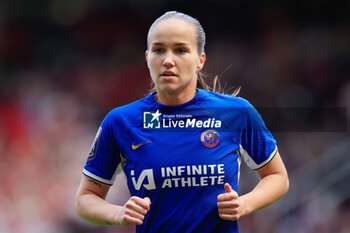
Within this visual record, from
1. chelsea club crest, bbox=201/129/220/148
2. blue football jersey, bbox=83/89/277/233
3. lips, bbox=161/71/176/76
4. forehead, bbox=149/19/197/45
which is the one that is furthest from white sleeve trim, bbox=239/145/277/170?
forehead, bbox=149/19/197/45

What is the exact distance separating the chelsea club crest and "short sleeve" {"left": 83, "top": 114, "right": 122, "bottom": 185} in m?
0.52

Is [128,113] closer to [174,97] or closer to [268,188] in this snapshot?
[174,97]

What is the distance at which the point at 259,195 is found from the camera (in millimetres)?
2740

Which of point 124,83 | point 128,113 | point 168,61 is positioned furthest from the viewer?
point 124,83

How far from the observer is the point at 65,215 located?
8.50 m

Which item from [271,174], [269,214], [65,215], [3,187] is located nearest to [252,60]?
[269,214]

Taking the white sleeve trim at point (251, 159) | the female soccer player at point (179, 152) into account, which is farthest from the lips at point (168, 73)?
the white sleeve trim at point (251, 159)

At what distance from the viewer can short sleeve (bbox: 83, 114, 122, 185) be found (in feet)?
9.43

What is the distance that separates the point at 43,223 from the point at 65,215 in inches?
17.1

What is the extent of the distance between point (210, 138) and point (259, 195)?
16.5 inches

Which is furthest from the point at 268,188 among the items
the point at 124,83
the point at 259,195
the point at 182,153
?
the point at 124,83

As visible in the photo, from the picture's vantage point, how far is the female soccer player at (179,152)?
2.64 metres

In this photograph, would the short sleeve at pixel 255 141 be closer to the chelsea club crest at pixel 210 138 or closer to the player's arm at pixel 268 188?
the player's arm at pixel 268 188

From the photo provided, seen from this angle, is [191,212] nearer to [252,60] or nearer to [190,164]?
[190,164]
